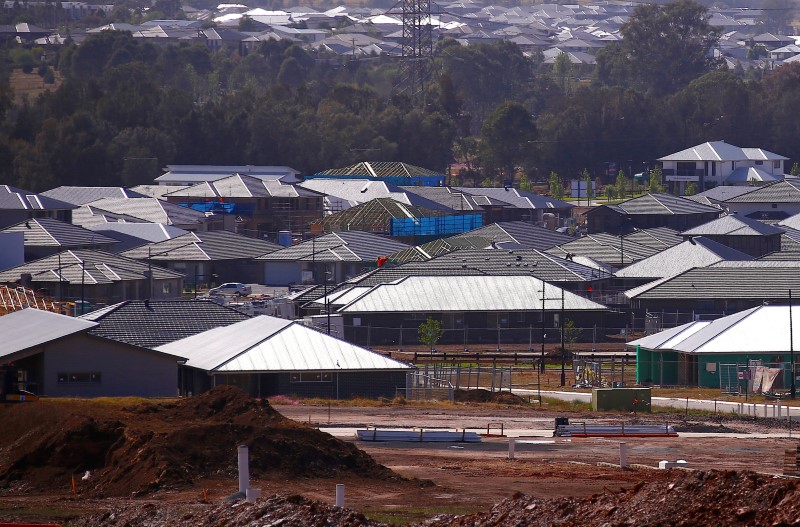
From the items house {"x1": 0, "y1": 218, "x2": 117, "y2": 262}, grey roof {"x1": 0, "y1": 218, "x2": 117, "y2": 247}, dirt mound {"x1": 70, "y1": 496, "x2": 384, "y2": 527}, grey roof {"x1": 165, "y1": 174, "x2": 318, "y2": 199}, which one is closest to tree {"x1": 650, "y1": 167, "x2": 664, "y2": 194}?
grey roof {"x1": 165, "y1": 174, "x2": 318, "y2": 199}

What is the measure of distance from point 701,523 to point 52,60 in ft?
556

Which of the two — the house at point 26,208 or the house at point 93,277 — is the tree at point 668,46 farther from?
the house at point 93,277

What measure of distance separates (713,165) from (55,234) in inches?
2583

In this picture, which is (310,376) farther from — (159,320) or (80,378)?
(80,378)

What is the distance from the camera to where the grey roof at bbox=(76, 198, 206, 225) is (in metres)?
102

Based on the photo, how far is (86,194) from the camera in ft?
367

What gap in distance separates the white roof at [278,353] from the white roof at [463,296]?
1753 centimetres

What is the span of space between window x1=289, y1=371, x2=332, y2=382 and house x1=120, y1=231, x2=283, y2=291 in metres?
36.9

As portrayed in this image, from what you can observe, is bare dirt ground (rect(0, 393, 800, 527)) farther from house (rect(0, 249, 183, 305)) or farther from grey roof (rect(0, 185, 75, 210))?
grey roof (rect(0, 185, 75, 210))

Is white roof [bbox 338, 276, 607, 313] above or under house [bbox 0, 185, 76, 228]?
under

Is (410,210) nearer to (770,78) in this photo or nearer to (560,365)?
(560,365)

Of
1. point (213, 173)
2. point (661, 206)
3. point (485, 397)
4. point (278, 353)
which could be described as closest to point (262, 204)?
point (213, 173)

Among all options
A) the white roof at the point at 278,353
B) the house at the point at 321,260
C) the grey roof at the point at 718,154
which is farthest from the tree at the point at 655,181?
the white roof at the point at 278,353

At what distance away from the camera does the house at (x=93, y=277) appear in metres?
75.1
